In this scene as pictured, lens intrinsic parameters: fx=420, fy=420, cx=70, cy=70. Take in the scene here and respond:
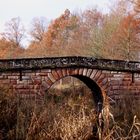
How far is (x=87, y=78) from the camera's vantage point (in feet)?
38.8

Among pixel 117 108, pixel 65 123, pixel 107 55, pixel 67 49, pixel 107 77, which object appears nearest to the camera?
pixel 65 123

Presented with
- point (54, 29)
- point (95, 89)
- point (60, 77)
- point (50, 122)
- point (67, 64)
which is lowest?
point (50, 122)

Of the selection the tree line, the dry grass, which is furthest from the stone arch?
the tree line

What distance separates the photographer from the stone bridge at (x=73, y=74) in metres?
10.6

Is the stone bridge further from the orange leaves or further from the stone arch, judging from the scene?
the orange leaves

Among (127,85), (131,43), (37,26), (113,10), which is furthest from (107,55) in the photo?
(37,26)

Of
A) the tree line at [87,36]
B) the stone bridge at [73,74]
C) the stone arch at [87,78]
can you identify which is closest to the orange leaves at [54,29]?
the tree line at [87,36]

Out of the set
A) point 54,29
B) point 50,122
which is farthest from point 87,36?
point 50,122

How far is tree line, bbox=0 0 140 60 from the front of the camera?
22609mm

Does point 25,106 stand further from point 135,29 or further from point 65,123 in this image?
point 135,29

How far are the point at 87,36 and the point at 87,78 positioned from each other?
1993 centimetres

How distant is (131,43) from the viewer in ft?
74.0

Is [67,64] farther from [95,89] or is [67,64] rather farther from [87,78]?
[95,89]

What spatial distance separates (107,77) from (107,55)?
42.8 ft
